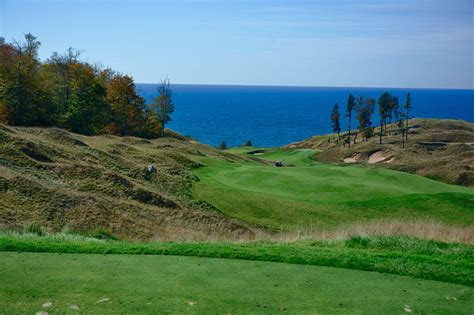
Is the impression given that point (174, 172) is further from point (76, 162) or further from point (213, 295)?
point (213, 295)

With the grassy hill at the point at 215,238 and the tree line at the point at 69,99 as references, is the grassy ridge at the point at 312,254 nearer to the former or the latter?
the grassy hill at the point at 215,238

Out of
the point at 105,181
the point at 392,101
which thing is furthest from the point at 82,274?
the point at 392,101

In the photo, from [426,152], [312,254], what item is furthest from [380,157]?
[312,254]

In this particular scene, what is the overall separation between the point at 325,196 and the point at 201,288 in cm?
2354

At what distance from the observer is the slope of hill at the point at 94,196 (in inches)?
787

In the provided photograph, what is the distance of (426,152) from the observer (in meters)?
74.7

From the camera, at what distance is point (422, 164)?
5497 cm

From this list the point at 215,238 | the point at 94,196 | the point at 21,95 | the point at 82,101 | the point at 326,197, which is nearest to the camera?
the point at 215,238

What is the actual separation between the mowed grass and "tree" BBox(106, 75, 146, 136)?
33663 mm

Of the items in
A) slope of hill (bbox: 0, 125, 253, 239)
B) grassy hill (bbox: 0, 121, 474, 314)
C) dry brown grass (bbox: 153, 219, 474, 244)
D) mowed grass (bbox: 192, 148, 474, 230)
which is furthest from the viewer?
mowed grass (bbox: 192, 148, 474, 230)

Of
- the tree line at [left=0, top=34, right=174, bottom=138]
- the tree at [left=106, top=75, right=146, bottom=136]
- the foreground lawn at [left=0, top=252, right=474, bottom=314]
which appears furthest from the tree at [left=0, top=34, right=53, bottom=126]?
the foreground lawn at [left=0, top=252, right=474, bottom=314]

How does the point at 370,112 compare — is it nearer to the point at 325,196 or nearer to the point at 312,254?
the point at 325,196

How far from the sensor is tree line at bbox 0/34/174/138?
53.0m

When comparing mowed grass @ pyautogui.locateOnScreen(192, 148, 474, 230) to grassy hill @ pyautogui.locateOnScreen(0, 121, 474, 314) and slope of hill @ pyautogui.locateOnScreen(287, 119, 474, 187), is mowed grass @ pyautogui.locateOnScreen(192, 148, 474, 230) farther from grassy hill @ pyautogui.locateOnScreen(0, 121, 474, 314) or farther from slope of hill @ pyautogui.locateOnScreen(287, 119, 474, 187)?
slope of hill @ pyautogui.locateOnScreen(287, 119, 474, 187)
